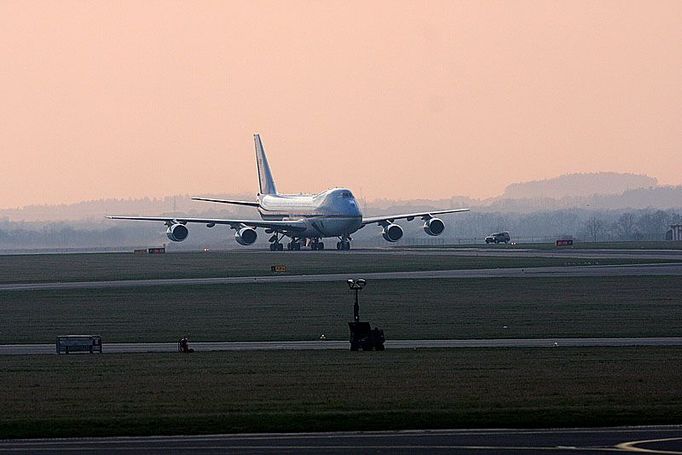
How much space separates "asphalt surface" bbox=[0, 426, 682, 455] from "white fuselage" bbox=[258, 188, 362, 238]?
352ft

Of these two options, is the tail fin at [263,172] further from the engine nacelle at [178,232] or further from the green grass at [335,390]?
the green grass at [335,390]

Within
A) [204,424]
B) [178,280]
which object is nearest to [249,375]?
[204,424]

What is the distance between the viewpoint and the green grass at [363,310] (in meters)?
53.9

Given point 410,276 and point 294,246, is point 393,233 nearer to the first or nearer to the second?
point 294,246

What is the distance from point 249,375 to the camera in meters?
37.5

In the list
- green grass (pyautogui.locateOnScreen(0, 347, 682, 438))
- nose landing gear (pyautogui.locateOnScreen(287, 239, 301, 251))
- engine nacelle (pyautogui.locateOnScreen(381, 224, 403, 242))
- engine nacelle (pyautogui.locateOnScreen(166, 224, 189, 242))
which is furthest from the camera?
nose landing gear (pyautogui.locateOnScreen(287, 239, 301, 251))

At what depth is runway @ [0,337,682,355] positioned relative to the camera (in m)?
46.5

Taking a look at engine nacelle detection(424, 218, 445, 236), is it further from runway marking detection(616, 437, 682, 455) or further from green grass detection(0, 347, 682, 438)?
runway marking detection(616, 437, 682, 455)

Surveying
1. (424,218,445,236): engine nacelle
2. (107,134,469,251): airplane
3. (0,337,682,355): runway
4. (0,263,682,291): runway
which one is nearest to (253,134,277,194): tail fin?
(107,134,469,251): airplane

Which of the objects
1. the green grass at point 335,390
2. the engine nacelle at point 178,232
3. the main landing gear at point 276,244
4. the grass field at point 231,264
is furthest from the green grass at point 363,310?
the main landing gear at point 276,244

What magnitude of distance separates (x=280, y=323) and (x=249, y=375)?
20.9m

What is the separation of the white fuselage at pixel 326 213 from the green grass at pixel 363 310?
4921 cm

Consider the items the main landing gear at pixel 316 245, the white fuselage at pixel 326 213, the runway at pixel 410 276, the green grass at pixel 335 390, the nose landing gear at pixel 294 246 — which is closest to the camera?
the green grass at pixel 335 390

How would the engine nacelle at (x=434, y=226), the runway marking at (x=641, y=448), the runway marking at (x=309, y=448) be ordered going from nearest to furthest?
the runway marking at (x=641, y=448) < the runway marking at (x=309, y=448) < the engine nacelle at (x=434, y=226)
